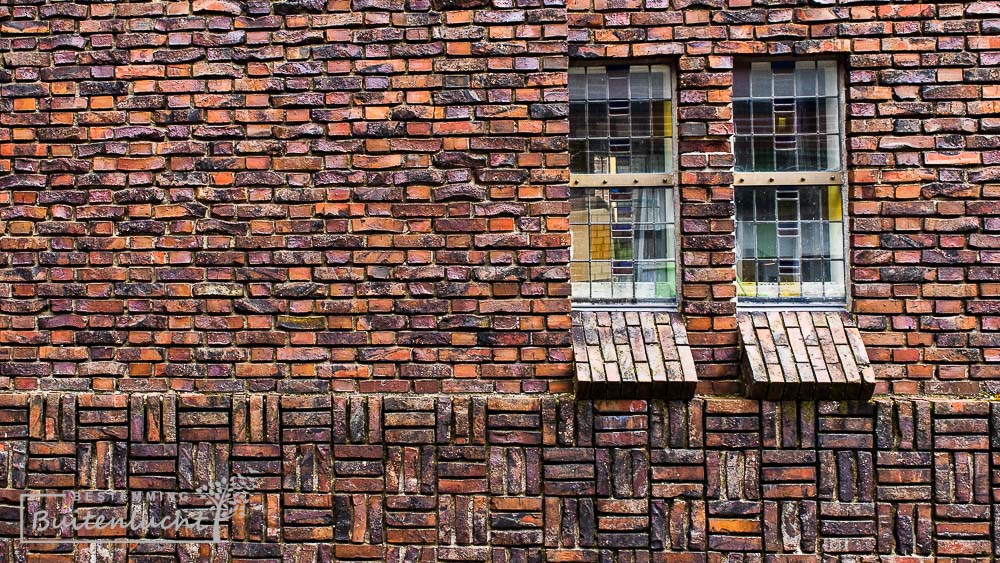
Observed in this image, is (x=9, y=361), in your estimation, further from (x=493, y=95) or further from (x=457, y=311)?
(x=493, y=95)

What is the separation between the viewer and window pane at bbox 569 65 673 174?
127 inches

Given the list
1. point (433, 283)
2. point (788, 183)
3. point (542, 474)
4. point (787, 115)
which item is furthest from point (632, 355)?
point (787, 115)

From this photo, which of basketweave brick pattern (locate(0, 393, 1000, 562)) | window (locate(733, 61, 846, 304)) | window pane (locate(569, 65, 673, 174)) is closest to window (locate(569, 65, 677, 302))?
window pane (locate(569, 65, 673, 174))

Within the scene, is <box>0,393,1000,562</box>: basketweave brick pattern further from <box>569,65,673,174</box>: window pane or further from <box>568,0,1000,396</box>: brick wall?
<box>569,65,673,174</box>: window pane

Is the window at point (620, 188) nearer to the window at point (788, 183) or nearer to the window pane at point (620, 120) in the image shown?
the window pane at point (620, 120)

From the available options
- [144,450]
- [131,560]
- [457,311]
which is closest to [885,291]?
[457,311]

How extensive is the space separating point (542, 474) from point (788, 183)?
1.85m

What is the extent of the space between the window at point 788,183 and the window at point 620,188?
15.1 inches

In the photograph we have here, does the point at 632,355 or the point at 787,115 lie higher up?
the point at 787,115

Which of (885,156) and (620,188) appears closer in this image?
(885,156)

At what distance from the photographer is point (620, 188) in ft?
10.6

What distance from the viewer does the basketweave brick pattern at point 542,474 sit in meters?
2.94

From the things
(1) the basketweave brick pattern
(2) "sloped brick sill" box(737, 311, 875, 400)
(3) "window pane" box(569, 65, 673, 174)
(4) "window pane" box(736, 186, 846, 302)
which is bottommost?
(1) the basketweave brick pattern

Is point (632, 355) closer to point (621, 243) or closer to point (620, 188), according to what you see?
point (621, 243)
